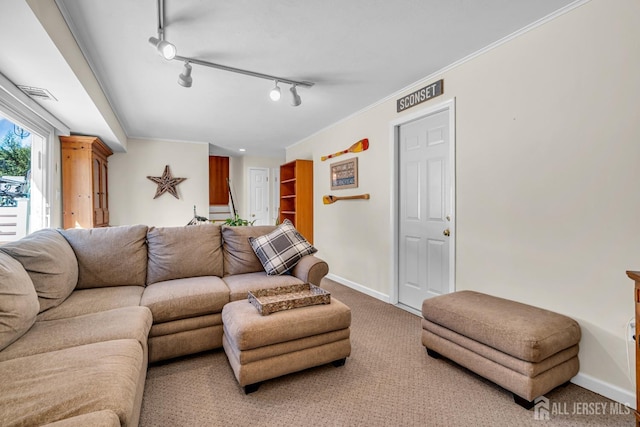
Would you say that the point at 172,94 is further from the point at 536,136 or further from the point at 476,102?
the point at 536,136

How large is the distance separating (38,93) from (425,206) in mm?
3659

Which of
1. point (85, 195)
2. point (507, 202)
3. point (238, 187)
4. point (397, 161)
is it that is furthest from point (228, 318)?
point (238, 187)

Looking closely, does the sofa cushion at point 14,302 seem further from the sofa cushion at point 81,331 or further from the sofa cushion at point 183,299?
the sofa cushion at point 183,299

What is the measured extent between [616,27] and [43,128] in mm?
4961

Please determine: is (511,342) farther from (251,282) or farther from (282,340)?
(251,282)

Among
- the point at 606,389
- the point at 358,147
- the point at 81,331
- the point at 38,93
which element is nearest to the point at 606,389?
the point at 606,389

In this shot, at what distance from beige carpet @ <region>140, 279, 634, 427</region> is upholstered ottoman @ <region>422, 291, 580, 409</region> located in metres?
0.12

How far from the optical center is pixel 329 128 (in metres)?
4.61

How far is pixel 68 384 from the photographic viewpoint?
3.59ft

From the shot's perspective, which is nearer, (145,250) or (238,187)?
(145,250)

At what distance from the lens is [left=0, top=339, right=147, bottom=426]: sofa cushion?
0.97m

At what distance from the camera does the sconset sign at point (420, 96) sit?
2.79 m

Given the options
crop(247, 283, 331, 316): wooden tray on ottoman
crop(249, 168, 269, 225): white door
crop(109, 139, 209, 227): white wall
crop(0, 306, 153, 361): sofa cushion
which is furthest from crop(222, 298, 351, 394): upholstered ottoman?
crop(249, 168, 269, 225): white door

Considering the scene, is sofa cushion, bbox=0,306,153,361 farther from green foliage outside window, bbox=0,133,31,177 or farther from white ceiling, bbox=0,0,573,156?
green foliage outside window, bbox=0,133,31,177
